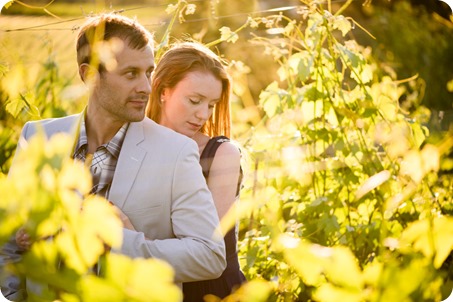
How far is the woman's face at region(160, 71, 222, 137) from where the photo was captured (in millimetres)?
1144

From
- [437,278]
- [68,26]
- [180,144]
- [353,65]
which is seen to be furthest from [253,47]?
[437,278]

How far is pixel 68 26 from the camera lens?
3.56 feet

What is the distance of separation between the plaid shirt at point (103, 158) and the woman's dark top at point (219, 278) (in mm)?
195

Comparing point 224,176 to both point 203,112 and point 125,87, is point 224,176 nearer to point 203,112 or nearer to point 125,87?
point 203,112

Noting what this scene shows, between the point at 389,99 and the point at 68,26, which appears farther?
the point at 389,99

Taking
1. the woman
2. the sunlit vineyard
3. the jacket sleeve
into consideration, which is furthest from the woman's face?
the jacket sleeve

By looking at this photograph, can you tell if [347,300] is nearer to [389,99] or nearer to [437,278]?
[437,278]

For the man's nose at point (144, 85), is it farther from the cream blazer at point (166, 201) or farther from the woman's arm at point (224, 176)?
the woman's arm at point (224, 176)

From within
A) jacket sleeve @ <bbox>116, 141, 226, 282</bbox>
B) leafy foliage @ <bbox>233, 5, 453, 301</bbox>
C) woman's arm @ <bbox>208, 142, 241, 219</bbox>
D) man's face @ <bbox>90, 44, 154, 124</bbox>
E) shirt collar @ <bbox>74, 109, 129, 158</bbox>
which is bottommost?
leafy foliage @ <bbox>233, 5, 453, 301</bbox>

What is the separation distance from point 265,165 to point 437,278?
3.98ft

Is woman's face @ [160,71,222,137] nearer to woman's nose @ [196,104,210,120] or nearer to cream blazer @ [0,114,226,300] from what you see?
woman's nose @ [196,104,210,120]

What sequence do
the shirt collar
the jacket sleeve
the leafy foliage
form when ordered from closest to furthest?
the jacket sleeve → the shirt collar → the leafy foliage

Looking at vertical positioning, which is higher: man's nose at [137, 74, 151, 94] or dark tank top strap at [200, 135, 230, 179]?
man's nose at [137, 74, 151, 94]

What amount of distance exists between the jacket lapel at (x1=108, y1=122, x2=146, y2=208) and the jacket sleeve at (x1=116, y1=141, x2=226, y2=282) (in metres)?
0.06
